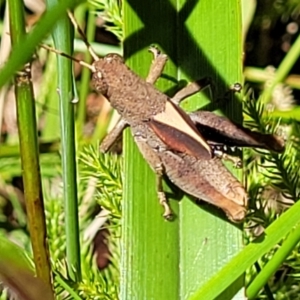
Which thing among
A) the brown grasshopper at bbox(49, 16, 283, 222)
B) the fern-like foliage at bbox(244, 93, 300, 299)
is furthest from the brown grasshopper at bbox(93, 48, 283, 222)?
the fern-like foliage at bbox(244, 93, 300, 299)

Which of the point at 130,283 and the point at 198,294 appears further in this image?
the point at 130,283

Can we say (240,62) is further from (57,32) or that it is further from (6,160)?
(6,160)

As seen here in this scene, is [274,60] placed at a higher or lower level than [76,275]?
higher

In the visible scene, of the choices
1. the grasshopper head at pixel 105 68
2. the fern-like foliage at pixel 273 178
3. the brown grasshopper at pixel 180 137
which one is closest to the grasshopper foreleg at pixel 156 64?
the brown grasshopper at pixel 180 137

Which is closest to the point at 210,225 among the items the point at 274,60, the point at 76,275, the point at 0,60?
the point at 76,275

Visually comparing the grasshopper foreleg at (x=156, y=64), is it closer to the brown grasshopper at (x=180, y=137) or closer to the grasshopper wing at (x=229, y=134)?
the brown grasshopper at (x=180, y=137)

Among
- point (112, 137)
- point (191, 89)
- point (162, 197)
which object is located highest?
point (191, 89)

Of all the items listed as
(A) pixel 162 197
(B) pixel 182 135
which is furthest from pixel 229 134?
(A) pixel 162 197

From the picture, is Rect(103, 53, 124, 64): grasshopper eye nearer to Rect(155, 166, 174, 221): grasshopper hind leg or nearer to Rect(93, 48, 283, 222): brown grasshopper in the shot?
Rect(93, 48, 283, 222): brown grasshopper

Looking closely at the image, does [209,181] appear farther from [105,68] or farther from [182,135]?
[105,68]
